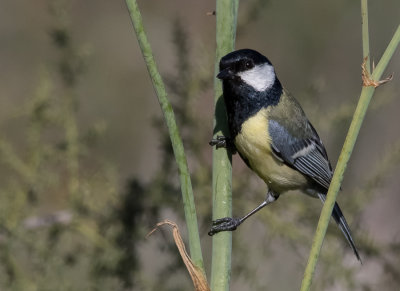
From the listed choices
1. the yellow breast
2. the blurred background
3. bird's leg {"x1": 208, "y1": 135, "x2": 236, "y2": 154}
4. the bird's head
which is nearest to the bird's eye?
the bird's head

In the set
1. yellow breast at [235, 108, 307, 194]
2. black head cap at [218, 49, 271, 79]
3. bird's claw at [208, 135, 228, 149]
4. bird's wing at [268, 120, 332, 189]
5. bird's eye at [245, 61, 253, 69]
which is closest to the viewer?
bird's claw at [208, 135, 228, 149]

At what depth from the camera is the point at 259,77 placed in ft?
7.25

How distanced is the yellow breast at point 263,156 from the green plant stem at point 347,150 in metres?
0.95

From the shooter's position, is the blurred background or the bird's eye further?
the blurred background

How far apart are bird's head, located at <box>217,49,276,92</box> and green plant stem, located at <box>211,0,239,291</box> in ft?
1.59

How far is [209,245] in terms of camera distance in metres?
2.68

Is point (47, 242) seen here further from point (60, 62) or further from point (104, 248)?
point (60, 62)

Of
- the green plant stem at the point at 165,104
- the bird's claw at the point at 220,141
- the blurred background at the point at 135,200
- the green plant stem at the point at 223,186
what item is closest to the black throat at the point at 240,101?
the blurred background at the point at 135,200

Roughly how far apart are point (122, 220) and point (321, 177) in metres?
0.70

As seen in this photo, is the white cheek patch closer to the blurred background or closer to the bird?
the bird

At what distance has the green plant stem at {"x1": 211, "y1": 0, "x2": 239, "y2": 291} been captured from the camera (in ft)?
4.42

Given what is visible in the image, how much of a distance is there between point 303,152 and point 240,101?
1.20 ft

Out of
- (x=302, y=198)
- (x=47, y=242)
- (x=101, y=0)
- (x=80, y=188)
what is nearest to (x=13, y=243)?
(x=47, y=242)

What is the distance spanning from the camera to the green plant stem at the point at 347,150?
3.91ft
